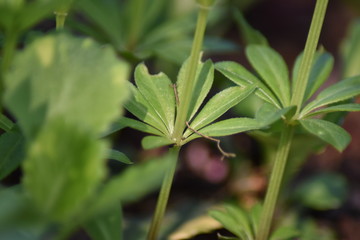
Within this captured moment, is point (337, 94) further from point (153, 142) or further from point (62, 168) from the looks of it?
point (62, 168)

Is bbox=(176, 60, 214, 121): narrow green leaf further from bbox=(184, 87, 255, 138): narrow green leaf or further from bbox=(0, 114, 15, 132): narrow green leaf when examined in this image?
bbox=(0, 114, 15, 132): narrow green leaf

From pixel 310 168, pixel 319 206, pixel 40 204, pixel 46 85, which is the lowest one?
pixel 40 204

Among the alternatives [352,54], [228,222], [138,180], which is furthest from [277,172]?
[352,54]

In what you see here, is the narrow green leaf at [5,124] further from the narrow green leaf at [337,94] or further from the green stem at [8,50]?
the narrow green leaf at [337,94]

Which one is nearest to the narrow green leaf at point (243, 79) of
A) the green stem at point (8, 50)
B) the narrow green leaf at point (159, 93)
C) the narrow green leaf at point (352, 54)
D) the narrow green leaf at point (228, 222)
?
the narrow green leaf at point (159, 93)

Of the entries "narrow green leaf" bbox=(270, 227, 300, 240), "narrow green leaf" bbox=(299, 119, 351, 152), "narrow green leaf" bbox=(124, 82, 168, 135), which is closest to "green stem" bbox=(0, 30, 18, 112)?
"narrow green leaf" bbox=(124, 82, 168, 135)

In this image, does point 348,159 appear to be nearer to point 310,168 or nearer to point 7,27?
point 310,168

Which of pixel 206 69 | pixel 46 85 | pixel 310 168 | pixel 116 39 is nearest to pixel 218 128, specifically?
pixel 206 69
